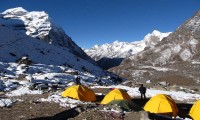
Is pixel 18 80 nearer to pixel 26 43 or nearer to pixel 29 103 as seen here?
pixel 29 103

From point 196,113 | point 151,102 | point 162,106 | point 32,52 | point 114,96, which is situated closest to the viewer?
point 196,113

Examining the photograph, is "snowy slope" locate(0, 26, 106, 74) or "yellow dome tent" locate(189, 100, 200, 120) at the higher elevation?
"snowy slope" locate(0, 26, 106, 74)

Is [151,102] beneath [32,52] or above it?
beneath

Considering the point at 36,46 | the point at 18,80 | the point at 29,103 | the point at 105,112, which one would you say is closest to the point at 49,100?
the point at 29,103

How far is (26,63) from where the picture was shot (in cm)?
9481

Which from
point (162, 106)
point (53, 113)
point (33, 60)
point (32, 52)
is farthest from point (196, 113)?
point (32, 52)

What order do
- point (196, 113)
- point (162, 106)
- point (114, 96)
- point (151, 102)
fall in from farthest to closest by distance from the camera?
point (114, 96) < point (151, 102) < point (162, 106) < point (196, 113)

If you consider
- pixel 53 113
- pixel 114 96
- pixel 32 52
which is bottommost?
pixel 53 113

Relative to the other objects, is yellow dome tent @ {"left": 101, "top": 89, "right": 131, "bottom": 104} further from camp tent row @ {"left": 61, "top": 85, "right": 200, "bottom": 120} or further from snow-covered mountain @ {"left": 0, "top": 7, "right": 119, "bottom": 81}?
snow-covered mountain @ {"left": 0, "top": 7, "right": 119, "bottom": 81}

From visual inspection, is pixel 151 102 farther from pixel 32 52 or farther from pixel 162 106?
pixel 32 52

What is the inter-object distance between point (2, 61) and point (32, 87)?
1728 inches

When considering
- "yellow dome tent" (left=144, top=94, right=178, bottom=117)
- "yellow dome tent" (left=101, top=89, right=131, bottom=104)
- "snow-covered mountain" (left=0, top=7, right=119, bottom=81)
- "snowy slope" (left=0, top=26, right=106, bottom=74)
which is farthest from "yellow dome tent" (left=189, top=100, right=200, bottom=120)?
"snowy slope" (left=0, top=26, right=106, bottom=74)

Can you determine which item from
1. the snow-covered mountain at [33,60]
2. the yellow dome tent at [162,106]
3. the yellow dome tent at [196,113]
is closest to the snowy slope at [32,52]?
the snow-covered mountain at [33,60]

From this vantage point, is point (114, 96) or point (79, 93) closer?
point (114, 96)
